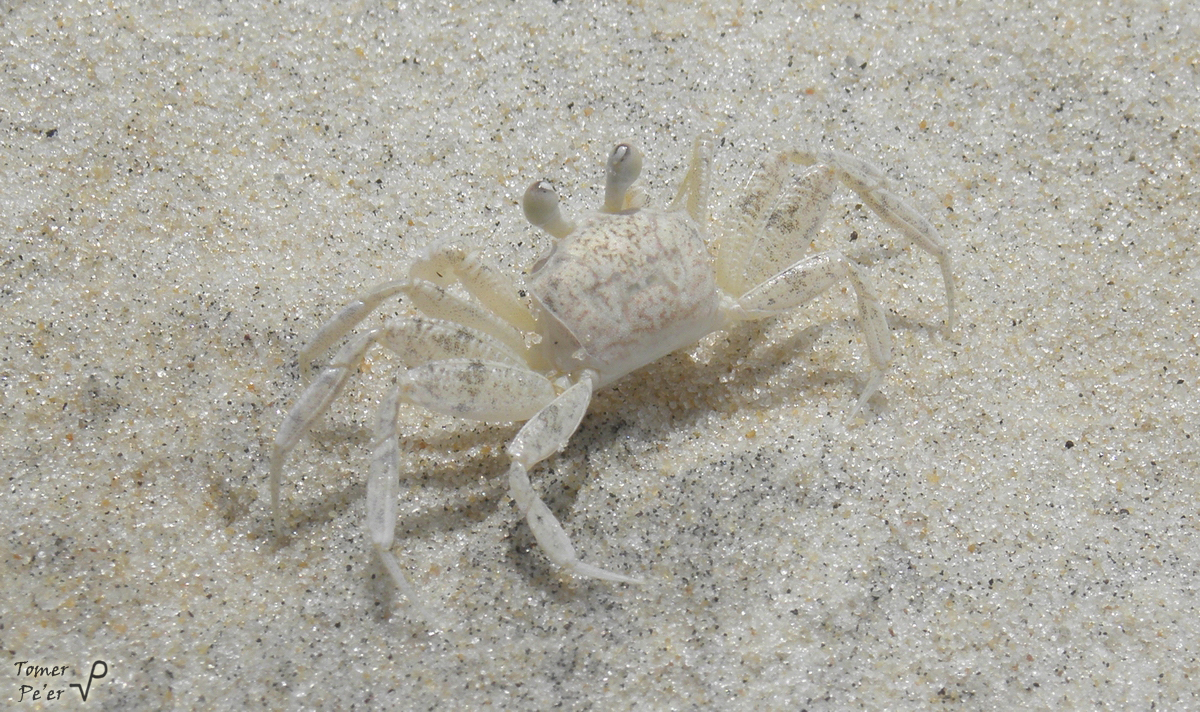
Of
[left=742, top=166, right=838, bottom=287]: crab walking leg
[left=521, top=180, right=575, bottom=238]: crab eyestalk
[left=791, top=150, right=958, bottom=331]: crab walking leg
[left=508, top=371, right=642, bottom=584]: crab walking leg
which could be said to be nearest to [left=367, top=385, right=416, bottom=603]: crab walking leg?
[left=508, top=371, right=642, bottom=584]: crab walking leg

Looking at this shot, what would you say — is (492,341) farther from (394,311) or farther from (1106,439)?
(1106,439)

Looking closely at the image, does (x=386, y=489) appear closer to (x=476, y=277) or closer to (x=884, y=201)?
(x=476, y=277)

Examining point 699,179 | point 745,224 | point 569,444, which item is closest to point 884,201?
point 745,224

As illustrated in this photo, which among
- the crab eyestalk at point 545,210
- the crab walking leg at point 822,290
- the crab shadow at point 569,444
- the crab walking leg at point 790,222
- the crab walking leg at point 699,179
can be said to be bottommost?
the crab shadow at point 569,444

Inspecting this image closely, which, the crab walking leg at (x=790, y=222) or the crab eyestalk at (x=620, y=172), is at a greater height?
the crab eyestalk at (x=620, y=172)

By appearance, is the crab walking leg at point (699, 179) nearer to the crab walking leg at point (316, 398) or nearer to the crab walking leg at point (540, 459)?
the crab walking leg at point (540, 459)

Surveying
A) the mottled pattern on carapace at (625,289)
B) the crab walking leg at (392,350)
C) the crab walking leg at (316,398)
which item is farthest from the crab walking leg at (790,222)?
the crab walking leg at (316,398)

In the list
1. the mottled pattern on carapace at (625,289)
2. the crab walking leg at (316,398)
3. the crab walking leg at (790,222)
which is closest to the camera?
the crab walking leg at (316,398)

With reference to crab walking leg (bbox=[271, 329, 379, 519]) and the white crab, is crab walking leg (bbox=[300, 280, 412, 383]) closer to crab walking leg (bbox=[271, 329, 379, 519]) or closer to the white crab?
the white crab
